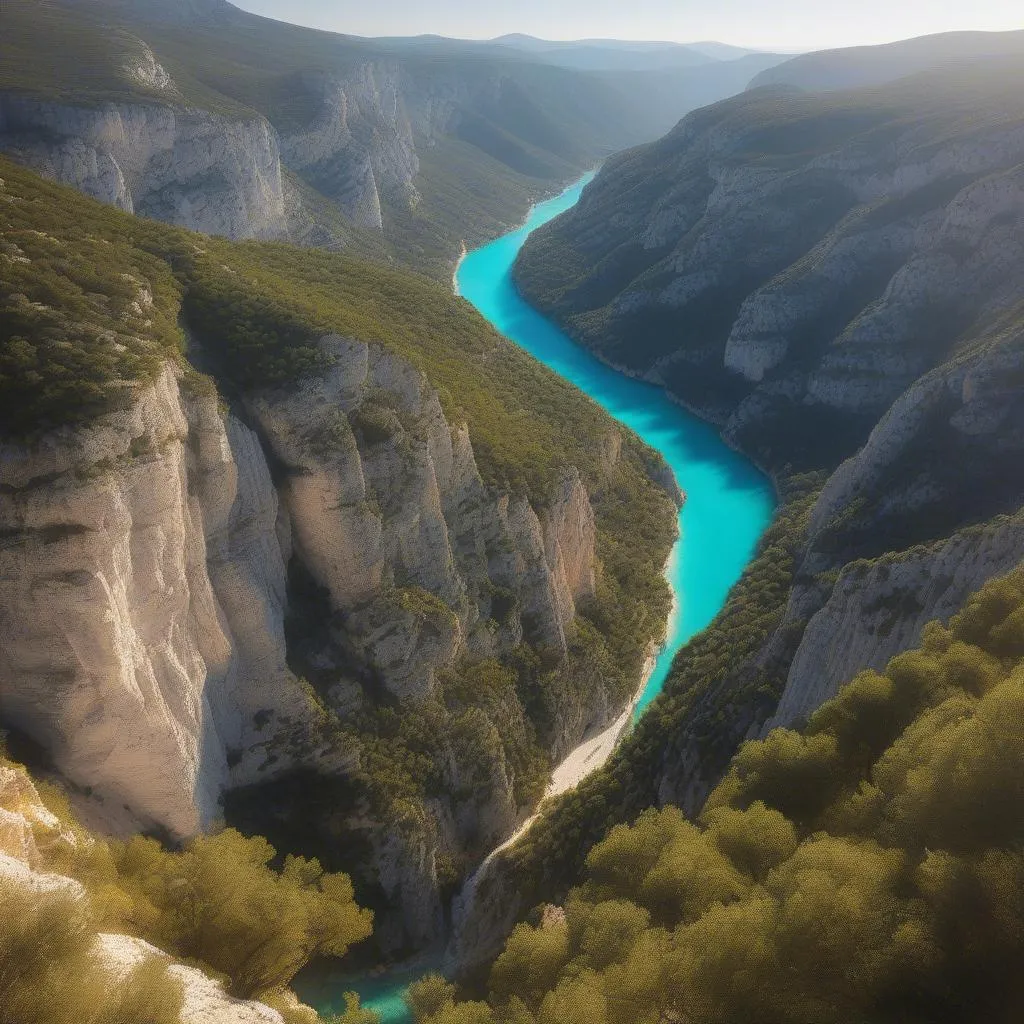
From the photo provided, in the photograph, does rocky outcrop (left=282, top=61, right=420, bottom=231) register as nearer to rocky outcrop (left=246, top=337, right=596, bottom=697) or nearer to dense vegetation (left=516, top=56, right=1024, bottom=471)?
dense vegetation (left=516, top=56, right=1024, bottom=471)

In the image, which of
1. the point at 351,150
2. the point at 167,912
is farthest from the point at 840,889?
the point at 351,150

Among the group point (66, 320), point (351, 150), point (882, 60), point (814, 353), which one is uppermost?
point (882, 60)

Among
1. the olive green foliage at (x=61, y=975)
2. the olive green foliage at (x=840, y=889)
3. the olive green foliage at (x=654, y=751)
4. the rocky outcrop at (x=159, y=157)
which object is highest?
the rocky outcrop at (x=159, y=157)

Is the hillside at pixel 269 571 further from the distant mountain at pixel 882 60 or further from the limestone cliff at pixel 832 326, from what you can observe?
the distant mountain at pixel 882 60

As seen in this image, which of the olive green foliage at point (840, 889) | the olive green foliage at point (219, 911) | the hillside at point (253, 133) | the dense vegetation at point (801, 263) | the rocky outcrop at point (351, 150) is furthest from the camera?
the rocky outcrop at point (351, 150)

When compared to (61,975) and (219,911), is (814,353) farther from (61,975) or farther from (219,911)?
(61,975)

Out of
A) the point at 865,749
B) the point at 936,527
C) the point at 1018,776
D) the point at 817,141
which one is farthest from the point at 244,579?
the point at 817,141

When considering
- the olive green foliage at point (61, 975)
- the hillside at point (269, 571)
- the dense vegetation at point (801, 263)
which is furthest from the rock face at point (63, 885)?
the dense vegetation at point (801, 263)
